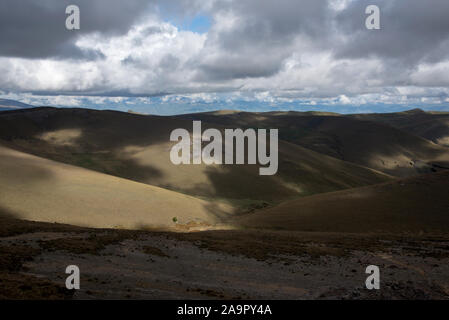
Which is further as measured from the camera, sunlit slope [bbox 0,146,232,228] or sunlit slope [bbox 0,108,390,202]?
sunlit slope [bbox 0,108,390,202]

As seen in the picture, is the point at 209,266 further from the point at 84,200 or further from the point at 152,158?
the point at 152,158

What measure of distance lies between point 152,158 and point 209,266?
60.0 m

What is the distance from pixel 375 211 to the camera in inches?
1260

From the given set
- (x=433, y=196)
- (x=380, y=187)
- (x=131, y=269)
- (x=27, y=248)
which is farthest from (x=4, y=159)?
(x=433, y=196)

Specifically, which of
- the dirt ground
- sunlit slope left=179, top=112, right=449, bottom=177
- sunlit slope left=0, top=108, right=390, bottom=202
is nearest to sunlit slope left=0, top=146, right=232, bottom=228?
the dirt ground

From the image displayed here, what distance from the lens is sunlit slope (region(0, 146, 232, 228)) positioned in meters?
29.0

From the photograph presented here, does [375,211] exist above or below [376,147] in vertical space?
below

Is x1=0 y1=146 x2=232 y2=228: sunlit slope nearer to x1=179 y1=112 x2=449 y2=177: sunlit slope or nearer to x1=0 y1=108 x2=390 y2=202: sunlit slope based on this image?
x1=0 y1=108 x2=390 y2=202: sunlit slope

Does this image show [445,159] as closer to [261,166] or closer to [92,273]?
[261,166]

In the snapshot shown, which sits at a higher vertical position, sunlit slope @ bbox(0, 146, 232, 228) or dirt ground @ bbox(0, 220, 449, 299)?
sunlit slope @ bbox(0, 146, 232, 228)

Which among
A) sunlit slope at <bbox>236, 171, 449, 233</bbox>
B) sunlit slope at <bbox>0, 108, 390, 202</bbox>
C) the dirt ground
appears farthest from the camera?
sunlit slope at <bbox>0, 108, 390, 202</bbox>

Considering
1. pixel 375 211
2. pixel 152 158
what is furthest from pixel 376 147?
pixel 375 211

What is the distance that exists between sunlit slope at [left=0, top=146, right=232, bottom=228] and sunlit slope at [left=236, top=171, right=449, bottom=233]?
23.3 feet
